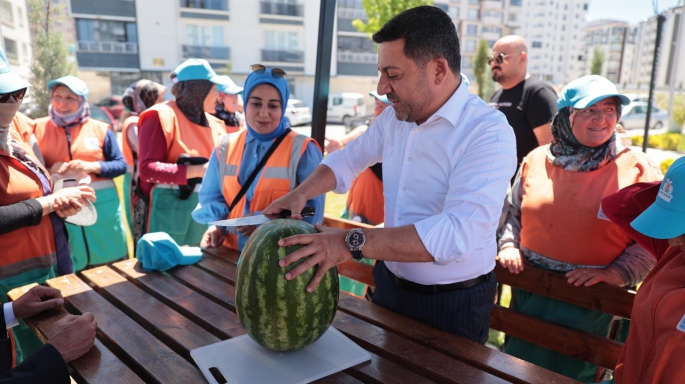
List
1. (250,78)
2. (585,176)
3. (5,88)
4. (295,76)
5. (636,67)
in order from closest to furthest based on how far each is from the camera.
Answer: (5,88) → (585,176) → (250,78) → (295,76) → (636,67)

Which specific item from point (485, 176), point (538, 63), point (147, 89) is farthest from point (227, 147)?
point (538, 63)

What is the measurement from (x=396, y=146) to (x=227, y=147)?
140 cm

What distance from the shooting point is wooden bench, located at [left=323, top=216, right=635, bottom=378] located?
241 centimetres

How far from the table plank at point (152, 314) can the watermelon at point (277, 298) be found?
317 mm

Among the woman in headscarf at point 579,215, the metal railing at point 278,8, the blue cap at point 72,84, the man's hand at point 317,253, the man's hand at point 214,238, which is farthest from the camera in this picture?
the metal railing at point 278,8

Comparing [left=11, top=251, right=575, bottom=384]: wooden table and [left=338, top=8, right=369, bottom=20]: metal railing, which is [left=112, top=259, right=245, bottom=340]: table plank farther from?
[left=338, top=8, right=369, bottom=20]: metal railing

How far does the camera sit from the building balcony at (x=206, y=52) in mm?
30734

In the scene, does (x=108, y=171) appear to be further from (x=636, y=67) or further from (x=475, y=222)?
(x=636, y=67)

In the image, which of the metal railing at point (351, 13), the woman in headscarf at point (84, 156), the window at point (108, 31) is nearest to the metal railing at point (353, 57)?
the metal railing at point (351, 13)

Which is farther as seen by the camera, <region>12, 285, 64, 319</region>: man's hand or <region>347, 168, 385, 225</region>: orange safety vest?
<region>347, 168, 385, 225</region>: orange safety vest

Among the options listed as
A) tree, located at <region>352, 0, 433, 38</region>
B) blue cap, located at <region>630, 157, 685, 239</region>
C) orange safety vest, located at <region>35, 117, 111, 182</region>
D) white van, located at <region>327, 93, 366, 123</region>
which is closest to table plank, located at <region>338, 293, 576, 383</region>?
blue cap, located at <region>630, 157, 685, 239</region>

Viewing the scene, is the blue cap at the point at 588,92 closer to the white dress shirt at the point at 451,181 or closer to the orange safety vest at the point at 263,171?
the white dress shirt at the point at 451,181

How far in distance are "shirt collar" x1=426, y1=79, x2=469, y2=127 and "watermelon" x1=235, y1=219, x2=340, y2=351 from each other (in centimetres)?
79

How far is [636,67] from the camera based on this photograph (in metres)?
66.3
